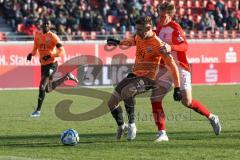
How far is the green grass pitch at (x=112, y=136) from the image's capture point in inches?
396

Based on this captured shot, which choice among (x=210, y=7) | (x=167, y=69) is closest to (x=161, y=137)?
(x=167, y=69)

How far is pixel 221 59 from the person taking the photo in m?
30.0

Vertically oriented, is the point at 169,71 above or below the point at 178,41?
below

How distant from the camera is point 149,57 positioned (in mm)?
11570

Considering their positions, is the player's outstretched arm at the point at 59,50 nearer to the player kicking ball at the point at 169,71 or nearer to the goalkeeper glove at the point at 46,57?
the goalkeeper glove at the point at 46,57

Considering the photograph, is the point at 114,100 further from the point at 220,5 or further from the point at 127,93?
the point at 220,5

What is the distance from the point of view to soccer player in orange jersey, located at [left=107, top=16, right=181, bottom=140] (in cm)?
1134

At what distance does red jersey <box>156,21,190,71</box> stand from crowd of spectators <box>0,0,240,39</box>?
16682 millimetres

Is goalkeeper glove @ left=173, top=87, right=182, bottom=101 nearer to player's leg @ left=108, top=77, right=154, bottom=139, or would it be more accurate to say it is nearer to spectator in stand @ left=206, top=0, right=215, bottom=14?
player's leg @ left=108, top=77, right=154, bottom=139

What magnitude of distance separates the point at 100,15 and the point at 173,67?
21875 mm

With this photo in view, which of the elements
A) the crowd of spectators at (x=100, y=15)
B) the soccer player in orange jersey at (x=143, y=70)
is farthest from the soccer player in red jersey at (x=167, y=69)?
the crowd of spectators at (x=100, y=15)

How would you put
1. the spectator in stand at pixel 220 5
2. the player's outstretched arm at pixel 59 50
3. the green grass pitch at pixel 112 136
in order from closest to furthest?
the green grass pitch at pixel 112 136 < the player's outstretched arm at pixel 59 50 < the spectator in stand at pixel 220 5

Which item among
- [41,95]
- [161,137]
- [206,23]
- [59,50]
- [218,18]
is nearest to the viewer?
[161,137]

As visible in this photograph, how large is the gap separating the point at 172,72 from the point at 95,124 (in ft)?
12.8
